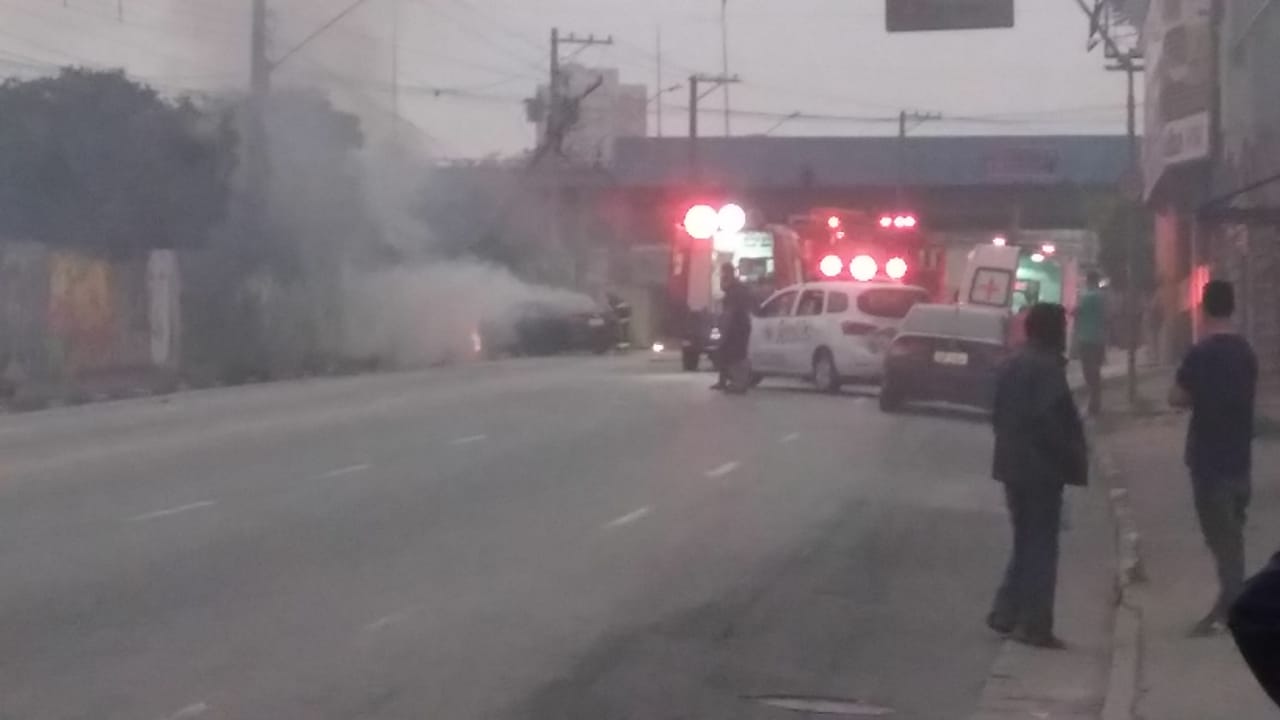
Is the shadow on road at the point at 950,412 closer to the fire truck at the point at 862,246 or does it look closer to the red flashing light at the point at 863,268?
the red flashing light at the point at 863,268

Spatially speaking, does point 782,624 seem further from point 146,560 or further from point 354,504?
point 354,504

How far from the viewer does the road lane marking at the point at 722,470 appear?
19.1 metres

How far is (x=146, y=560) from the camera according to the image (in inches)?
513

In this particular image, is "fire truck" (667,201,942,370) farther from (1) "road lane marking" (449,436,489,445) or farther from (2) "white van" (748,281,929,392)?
(1) "road lane marking" (449,436,489,445)

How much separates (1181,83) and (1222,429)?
1223 inches

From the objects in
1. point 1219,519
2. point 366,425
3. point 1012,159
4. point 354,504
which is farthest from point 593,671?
point 1012,159

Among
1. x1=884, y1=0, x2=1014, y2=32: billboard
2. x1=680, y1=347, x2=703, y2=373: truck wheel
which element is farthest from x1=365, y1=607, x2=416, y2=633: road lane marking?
x1=680, y1=347, x2=703, y2=373: truck wheel

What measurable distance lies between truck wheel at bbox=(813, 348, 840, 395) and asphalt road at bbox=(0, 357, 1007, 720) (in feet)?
20.9

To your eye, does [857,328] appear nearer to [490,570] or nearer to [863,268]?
[863,268]

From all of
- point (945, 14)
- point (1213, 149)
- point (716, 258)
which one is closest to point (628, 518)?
point (945, 14)

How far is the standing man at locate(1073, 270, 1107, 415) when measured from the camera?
27.2 metres

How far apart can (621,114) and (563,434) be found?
388 feet

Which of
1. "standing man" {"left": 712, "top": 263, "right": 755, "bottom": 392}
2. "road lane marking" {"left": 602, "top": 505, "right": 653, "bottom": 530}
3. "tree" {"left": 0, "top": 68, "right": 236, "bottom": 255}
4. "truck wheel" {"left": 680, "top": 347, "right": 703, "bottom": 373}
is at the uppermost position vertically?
"tree" {"left": 0, "top": 68, "right": 236, "bottom": 255}

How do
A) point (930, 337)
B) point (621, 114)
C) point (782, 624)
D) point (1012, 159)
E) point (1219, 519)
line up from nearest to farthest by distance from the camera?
point (1219, 519), point (782, 624), point (930, 337), point (1012, 159), point (621, 114)
